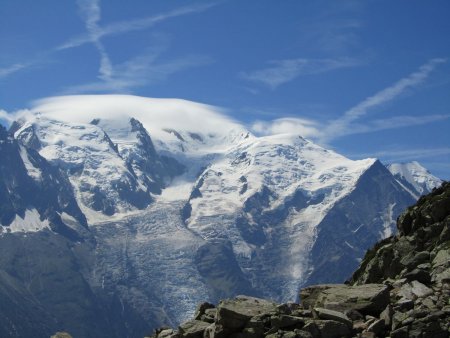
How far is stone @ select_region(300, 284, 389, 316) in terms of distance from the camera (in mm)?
49344

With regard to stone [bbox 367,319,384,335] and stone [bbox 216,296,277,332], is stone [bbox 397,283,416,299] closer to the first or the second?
stone [bbox 367,319,384,335]

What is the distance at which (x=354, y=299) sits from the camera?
50.3m

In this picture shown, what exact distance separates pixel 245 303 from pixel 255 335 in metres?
4.61

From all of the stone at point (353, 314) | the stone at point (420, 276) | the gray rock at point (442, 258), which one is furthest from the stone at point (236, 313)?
the gray rock at point (442, 258)

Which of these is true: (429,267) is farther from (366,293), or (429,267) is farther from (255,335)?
(255,335)

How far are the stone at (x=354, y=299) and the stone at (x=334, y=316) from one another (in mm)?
2344

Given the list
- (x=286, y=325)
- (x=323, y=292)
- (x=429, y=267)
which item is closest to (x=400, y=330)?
(x=286, y=325)

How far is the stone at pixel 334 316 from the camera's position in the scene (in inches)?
1823

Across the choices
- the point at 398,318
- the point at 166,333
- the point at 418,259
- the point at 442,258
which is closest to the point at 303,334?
the point at 398,318

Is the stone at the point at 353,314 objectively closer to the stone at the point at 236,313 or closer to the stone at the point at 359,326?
the stone at the point at 359,326

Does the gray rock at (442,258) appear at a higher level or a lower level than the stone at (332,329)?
higher

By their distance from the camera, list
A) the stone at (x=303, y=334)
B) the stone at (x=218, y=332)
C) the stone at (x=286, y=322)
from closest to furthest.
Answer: the stone at (x=303, y=334), the stone at (x=286, y=322), the stone at (x=218, y=332)

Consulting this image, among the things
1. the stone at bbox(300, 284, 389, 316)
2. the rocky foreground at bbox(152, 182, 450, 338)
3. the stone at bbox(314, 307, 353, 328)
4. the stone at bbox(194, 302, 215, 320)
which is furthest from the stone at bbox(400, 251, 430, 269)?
the stone at bbox(314, 307, 353, 328)

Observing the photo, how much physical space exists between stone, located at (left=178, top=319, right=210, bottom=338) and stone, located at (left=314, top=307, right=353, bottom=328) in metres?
7.66
